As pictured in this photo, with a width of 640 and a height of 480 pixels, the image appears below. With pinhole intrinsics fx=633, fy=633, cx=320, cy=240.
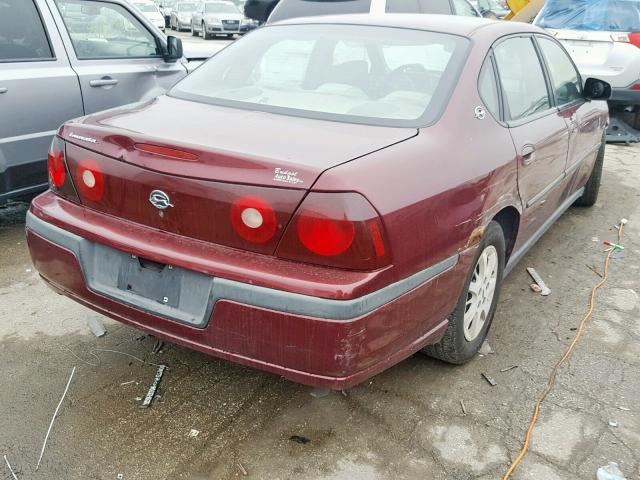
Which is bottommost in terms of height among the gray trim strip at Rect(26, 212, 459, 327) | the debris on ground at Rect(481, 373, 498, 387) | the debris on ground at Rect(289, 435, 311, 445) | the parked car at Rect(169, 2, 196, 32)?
the parked car at Rect(169, 2, 196, 32)

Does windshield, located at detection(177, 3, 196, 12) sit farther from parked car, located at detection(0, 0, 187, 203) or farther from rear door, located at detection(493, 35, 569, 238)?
rear door, located at detection(493, 35, 569, 238)

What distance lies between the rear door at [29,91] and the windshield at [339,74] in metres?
1.60

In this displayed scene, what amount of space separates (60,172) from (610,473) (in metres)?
2.42

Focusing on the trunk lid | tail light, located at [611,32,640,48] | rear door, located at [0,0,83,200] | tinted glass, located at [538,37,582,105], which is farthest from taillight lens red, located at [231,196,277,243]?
tail light, located at [611,32,640,48]

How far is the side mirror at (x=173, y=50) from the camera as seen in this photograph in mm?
5262

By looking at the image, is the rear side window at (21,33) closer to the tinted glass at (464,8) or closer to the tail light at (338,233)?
the tail light at (338,233)

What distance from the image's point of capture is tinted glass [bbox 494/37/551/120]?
10.1 feet

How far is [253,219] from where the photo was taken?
209 cm

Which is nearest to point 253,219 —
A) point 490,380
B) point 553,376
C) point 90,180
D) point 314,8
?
point 90,180

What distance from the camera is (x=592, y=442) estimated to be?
249 cm

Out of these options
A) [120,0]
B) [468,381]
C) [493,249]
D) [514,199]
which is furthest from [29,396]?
[120,0]

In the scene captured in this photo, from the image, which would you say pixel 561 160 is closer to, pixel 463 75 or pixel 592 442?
pixel 463 75

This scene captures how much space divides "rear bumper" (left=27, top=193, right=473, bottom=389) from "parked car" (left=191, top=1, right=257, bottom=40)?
22608mm

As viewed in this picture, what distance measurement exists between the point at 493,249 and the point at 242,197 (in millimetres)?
1375
